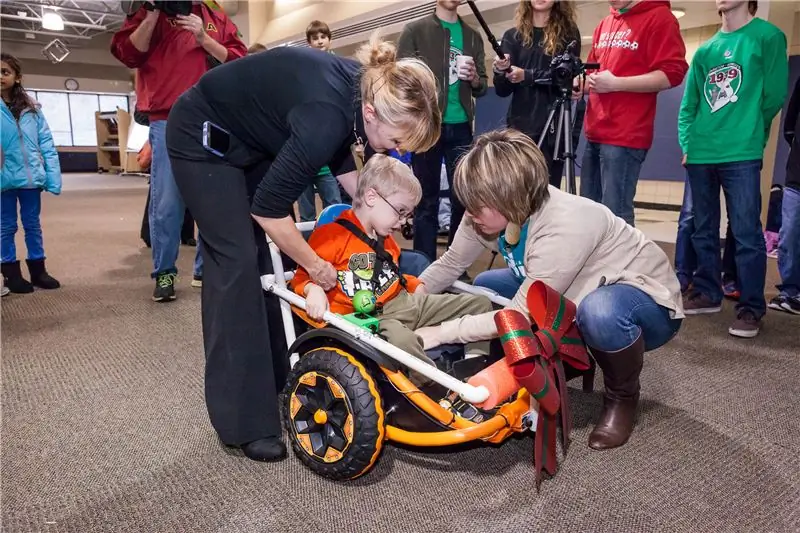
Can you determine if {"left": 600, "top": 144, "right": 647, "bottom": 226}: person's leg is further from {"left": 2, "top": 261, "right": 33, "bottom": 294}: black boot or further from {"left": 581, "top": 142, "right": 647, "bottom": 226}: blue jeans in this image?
{"left": 2, "top": 261, "right": 33, "bottom": 294}: black boot

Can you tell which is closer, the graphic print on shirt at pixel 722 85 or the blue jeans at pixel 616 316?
the blue jeans at pixel 616 316

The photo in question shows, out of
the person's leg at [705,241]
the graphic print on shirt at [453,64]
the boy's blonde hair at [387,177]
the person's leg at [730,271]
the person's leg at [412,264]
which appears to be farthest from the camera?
the person's leg at [730,271]

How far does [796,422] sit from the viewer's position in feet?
5.64

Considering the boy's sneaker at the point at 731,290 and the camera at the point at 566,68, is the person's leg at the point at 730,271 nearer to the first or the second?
the boy's sneaker at the point at 731,290

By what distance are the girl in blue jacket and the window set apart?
51.5ft

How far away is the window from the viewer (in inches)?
664

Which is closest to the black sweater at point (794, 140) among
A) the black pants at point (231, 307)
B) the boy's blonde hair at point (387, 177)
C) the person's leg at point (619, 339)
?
the person's leg at point (619, 339)

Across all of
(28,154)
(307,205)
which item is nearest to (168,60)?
(28,154)

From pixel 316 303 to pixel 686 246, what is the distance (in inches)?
94.7

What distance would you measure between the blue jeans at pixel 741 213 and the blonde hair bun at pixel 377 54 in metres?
1.91

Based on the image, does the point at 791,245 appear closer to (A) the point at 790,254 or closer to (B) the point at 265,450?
(A) the point at 790,254

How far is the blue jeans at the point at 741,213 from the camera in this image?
8.19 feet

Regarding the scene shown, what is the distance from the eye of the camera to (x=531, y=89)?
9.20 ft

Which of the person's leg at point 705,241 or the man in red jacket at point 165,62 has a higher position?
the man in red jacket at point 165,62
